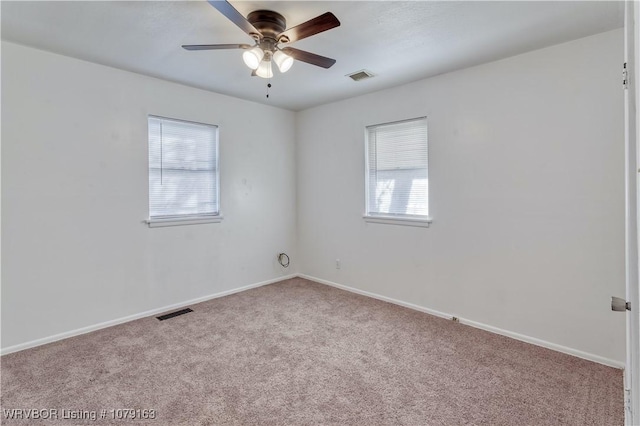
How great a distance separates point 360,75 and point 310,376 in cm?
289

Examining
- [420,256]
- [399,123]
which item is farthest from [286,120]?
[420,256]

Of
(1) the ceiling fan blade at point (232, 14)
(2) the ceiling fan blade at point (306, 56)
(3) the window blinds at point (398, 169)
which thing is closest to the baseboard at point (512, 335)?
(3) the window blinds at point (398, 169)

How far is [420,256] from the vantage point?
142 inches

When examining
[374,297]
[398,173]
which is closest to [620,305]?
[398,173]

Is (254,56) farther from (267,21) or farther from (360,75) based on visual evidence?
(360,75)

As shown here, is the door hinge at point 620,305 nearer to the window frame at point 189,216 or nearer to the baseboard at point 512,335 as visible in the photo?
the baseboard at point 512,335

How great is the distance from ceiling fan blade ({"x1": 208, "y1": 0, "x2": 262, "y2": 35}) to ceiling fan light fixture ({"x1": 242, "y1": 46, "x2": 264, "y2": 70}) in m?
0.11

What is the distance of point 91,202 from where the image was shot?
3.11 m

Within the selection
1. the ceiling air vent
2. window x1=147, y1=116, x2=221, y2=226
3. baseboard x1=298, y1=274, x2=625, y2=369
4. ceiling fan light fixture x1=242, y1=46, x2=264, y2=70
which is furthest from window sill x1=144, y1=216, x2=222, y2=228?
the ceiling air vent

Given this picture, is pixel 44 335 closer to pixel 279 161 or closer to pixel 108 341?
pixel 108 341

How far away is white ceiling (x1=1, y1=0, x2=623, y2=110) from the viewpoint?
6.95 feet

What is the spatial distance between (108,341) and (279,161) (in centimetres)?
305

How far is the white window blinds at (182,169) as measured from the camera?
11.8 feet

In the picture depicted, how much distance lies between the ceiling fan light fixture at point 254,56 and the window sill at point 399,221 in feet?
7.72
